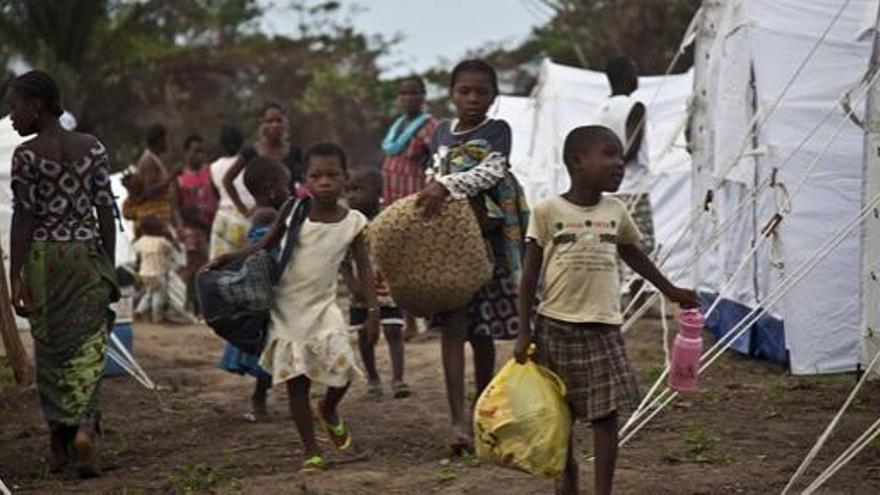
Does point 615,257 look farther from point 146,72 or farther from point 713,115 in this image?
point 146,72

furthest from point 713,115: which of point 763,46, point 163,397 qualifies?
point 163,397

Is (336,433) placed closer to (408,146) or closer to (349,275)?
(349,275)

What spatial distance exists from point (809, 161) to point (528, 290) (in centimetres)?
362

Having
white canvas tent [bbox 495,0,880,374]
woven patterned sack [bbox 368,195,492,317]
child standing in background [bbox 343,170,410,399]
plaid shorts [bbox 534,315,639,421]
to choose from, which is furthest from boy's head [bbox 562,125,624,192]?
child standing in background [bbox 343,170,410,399]

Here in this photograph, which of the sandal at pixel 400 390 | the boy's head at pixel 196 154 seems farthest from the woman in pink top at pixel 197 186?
the sandal at pixel 400 390

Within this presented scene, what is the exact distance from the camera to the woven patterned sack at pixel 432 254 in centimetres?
626

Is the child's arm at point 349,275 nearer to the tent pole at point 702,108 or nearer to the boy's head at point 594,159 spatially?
the boy's head at point 594,159

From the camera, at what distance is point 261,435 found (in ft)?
23.7

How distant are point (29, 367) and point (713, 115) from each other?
466 cm

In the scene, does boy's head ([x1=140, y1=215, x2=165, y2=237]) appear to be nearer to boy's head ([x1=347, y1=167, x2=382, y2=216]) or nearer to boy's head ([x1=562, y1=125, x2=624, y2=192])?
boy's head ([x1=347, y1=167, x2=382, y2=216])

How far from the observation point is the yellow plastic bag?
16.7 feet

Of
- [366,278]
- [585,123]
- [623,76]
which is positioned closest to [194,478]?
[366,278]

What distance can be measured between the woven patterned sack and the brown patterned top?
1156 mm

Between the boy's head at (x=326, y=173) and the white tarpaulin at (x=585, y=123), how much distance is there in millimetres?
7224
